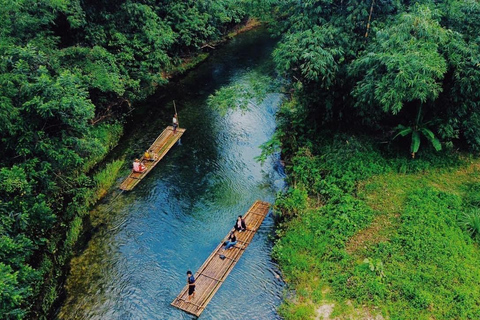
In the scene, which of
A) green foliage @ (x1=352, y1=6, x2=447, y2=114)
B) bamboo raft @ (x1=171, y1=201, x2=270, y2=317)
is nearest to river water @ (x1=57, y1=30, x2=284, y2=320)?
bamboo raft @ (x1=171, y1=201, x2=270, y2=317)

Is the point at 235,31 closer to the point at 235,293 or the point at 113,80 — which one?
the point at 113,80

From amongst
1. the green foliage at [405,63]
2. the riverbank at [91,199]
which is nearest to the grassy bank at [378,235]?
the green foliage at [405,63]

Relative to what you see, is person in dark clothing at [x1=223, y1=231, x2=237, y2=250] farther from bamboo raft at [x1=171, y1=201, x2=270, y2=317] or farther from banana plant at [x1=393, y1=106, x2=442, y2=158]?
banana plant at [x1=393, y1=106, x2=442, y2=158]

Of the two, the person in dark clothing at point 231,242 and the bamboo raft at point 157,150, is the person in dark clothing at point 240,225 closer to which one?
the person in dark clothing at point 231,242

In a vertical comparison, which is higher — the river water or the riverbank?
the riverbank

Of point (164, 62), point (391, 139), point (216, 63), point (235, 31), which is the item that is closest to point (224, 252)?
point (391, 139)

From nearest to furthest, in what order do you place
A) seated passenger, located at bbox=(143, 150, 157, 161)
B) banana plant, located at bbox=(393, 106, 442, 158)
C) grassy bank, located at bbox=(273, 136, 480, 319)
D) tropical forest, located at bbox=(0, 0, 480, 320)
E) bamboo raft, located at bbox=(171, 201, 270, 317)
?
grassy bank, located at bbox=(273, 136, 480, 319), tropical forest, located at bbox=(0, 0, 480, 320), bamboo raft, located at bbox=(171, 201, 270, 317), banana plant, located at bbox=(393, 106, 442, 158), seated passenger, located at bbox=(143, 150, 157, 161)
